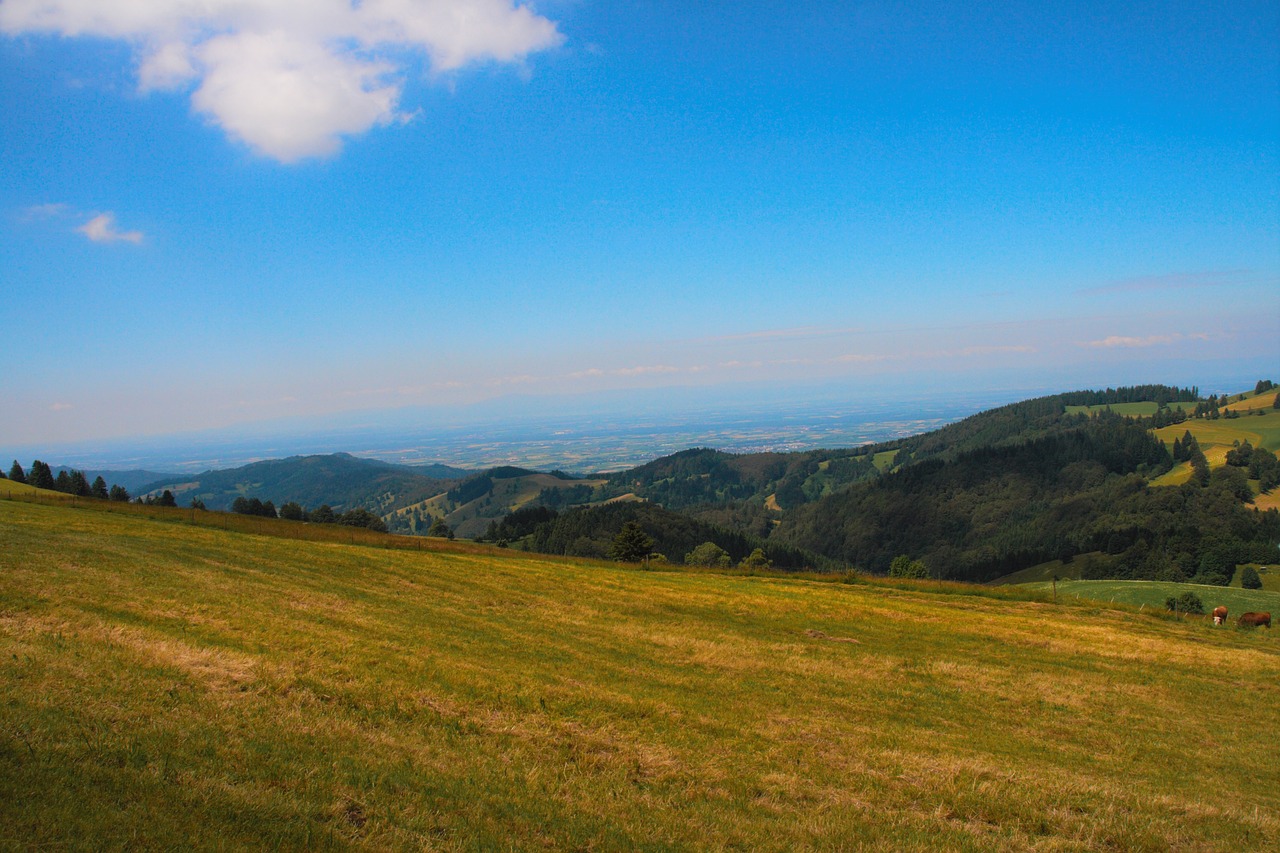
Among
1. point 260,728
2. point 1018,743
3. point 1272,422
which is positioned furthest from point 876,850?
point 1272,422

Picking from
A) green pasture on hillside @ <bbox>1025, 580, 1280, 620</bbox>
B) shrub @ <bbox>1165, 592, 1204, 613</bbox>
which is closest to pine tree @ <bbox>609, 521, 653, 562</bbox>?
green pasture on hillside @ <bbox>1025, 580, 1280, 620</bbox>

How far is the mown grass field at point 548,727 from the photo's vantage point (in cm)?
730

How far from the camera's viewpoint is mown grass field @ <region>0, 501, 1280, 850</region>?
7305 millimetres

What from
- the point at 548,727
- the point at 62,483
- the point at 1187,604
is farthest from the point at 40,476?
the point at 1187,604

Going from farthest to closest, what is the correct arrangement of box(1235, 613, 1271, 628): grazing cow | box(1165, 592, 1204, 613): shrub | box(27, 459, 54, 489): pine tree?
box(27, 459, 54, 489): pine tree → box(1165, 592, 1204, 613): shrub → box(1235, 613, 1271, 628): grazing cow

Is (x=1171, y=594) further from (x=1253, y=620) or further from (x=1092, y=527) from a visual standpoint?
(x=1092, y=527)

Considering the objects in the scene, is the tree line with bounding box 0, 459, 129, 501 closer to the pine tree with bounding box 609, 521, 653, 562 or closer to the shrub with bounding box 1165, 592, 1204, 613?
the pine tree with bounding box 609, 521, 653, 562

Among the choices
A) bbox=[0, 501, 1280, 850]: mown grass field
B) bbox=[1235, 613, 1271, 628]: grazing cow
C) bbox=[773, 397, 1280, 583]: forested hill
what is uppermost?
bbox=[0, 501, 1280, 850]: mown grass field

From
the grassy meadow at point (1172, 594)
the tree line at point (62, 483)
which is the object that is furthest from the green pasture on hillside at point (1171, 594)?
the tree line at point (62, 483)

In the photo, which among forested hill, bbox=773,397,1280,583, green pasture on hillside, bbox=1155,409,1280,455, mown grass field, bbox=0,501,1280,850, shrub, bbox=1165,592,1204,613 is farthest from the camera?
green pasture on hillside, bbox=1155,409,1280,455

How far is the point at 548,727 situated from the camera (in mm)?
10750

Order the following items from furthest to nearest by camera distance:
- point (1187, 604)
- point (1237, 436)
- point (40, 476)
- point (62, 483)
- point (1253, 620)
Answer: point (1237, 436), point (62, 483), point (40, 476), point (1187, 604), point (1253, 620)

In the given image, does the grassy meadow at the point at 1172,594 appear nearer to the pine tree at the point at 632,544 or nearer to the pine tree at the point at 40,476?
the pine tree at the point at 632,544

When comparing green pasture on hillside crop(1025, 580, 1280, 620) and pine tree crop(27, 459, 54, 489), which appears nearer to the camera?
green pasture on hillside crop(1025, 580, 1280, 620)
